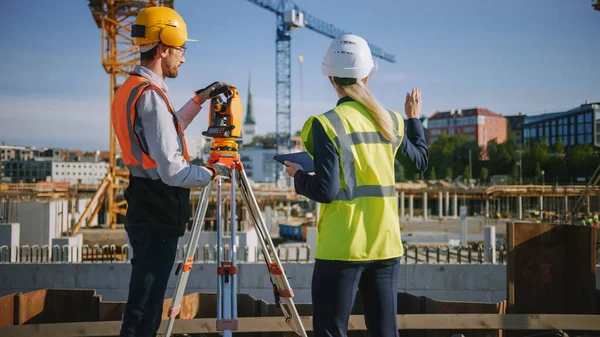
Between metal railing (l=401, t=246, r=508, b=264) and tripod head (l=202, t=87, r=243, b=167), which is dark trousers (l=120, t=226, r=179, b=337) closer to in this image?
tripod head (l=202, t=87, r=243, b=167)

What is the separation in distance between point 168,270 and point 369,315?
2.79 ft

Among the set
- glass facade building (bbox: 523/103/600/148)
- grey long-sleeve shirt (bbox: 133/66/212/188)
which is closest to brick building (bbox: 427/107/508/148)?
glass facade building (bbox: 523/103/600/148)

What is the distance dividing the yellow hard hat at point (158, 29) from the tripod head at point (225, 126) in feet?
1.29

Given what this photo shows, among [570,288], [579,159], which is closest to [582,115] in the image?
[579,159]

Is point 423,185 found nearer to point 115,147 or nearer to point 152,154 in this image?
point 115,147

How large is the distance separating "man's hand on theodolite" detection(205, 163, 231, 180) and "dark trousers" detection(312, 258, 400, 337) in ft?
2.32

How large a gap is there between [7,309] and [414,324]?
3211 millimetres

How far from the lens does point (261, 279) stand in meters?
9.49

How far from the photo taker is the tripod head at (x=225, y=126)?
268cm

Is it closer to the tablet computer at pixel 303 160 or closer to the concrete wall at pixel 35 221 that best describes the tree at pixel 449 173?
the concrete wall at pixel 35 221

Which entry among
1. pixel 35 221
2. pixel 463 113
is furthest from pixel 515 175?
pixel 35 221

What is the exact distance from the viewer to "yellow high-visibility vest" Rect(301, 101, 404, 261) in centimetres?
196

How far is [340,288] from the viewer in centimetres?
195

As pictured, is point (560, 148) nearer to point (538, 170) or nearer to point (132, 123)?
point (538, 170)
